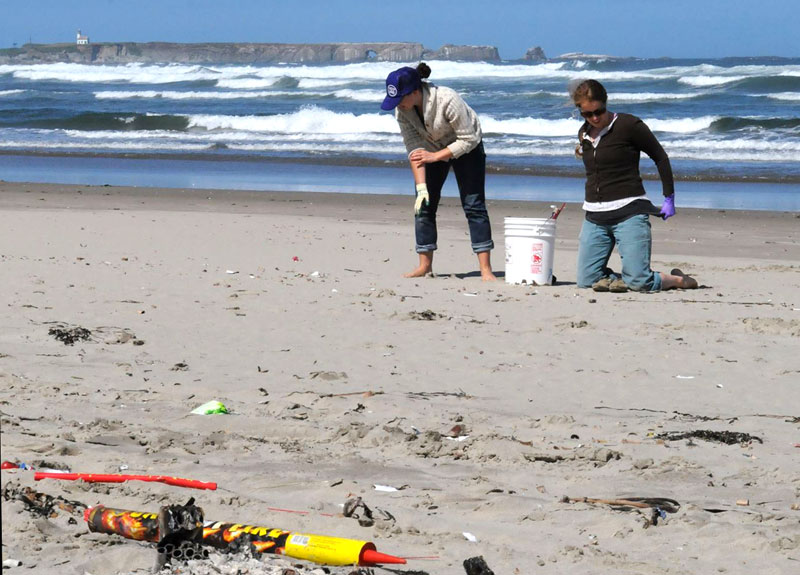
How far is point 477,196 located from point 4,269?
3.17 metres

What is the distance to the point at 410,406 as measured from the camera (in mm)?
4535

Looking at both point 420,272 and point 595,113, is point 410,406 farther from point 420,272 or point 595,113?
point 420,272

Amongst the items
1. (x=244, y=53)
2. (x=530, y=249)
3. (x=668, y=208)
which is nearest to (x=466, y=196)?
(x=530, y=249)

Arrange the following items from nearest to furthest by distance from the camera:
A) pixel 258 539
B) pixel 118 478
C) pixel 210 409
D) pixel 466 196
Result: pixel 258 539, pixel 118 478, pixel 210 409, pixel 466 196

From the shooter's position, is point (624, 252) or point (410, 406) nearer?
point (410, 406)

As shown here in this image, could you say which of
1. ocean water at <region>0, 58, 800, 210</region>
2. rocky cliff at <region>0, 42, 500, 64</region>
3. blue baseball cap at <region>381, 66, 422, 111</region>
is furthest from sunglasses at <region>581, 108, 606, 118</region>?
rocky cliff at <region>0, 42, 500, 64</region>

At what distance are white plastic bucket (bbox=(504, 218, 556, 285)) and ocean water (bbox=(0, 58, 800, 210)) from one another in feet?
22.3

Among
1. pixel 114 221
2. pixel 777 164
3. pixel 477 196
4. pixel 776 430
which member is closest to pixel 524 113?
pixel 777 164

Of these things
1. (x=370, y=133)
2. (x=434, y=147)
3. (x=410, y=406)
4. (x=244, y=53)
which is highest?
(x=244, y=53)

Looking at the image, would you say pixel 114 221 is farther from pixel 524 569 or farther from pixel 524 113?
pixel 524 113

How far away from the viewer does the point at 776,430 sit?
14.2 feet

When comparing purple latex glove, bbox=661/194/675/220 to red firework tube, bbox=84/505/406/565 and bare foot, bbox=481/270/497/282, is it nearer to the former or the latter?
bare foot, bbox=481/270/497/282

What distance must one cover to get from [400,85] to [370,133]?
772 inches

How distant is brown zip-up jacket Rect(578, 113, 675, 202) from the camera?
7.32 m
